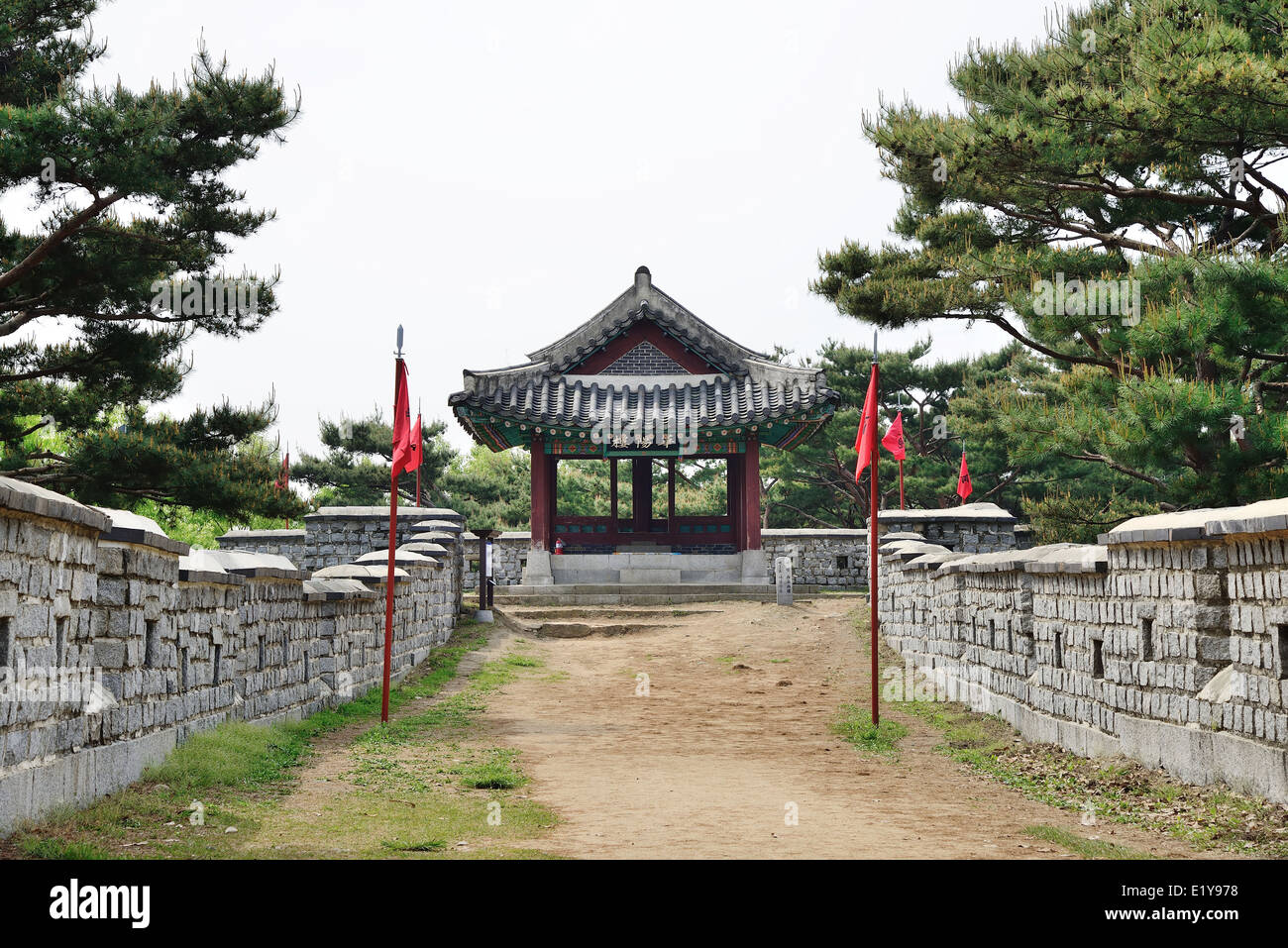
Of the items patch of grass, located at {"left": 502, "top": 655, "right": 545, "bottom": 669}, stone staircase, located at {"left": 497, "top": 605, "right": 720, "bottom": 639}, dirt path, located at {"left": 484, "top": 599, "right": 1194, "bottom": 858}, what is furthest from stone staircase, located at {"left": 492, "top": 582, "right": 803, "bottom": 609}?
patch of grass, located at {"left": 502, "top": 655, "right": 545, "bottom": 669}

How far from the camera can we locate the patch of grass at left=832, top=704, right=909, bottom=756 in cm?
1076

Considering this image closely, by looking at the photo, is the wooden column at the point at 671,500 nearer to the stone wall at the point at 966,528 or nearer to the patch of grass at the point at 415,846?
the stone wall at the point at 966,528

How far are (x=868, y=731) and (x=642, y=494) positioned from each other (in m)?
15.6

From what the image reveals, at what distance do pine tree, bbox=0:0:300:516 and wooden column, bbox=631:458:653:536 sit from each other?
1116 centimetres

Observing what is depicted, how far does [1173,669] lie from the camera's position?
307 inches

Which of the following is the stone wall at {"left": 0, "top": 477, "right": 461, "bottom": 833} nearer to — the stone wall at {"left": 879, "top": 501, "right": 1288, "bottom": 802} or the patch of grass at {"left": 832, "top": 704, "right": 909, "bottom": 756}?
the patch of grass at {"left": 832, "top": 704, "right": 909, "bottom": 756}

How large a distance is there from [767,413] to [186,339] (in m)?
12.2

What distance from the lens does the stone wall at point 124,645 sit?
5910 millimetres

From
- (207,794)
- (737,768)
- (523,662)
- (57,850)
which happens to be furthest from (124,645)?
(523,662)

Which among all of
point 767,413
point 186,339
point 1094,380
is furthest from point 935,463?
point 186,339

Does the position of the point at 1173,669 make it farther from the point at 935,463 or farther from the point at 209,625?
the point at 935,463

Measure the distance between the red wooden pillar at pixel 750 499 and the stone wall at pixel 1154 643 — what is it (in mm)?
12249

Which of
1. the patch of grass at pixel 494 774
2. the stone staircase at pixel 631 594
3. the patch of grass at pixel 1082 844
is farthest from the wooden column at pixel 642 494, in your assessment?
the patch of grass at pixel 1082 844

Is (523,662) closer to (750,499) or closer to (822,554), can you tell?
(750,499)
